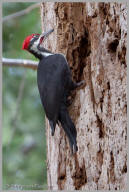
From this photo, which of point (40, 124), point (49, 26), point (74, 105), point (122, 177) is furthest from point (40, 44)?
point (40, 124)

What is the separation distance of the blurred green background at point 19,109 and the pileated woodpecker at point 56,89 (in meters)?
1.82

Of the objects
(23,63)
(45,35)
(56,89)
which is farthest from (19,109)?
(56,89)

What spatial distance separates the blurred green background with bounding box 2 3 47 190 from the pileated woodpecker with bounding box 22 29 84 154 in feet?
5.97

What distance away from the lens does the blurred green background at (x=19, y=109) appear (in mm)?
5445

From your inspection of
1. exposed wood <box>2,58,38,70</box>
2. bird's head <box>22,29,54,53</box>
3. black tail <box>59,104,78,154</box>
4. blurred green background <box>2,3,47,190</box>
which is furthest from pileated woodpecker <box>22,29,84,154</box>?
blurred green background <box>2,3,47,190</box>

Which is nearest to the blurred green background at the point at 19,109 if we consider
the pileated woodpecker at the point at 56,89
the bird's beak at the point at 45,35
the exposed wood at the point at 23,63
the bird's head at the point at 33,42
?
the exposed wood at the point at 23,63

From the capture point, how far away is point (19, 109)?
19.8 feet

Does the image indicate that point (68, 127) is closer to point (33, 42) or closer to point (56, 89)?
point (56, 89)

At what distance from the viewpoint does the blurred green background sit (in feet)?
17.9

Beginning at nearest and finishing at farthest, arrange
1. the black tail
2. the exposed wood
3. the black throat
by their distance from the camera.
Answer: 1. the black tail
2. the black throat
3. the exposed wood

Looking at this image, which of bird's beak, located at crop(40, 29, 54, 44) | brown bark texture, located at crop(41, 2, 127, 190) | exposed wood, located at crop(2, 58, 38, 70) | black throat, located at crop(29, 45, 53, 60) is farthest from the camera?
exposed wood, located at crop(2, 58, 38, 70)

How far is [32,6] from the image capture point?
5117 millimetres

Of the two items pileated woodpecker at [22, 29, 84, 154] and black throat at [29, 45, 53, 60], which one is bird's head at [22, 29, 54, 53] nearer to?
black throat at [29, 45, 53, 60]

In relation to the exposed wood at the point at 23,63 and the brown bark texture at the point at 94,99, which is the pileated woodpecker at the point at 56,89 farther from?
the exposed wood at the point at 23,63
